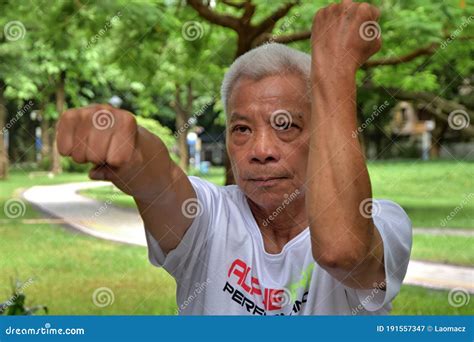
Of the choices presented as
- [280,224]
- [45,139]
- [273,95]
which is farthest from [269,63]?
[45,139]

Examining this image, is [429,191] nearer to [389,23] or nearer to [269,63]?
[389,23]

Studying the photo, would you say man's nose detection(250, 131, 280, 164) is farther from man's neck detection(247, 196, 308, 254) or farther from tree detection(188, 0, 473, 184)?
tree detection(188, 0, 473, 184)

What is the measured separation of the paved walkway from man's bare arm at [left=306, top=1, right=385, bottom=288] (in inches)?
195

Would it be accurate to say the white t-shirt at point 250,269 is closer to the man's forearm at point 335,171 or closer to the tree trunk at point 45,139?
the man's forearm at point 335,171

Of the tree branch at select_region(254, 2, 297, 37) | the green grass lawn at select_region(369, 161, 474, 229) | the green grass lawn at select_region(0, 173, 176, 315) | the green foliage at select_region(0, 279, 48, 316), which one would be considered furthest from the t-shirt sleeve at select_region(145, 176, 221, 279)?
the green grass lawn at select_region(369, 161, 474, 229)

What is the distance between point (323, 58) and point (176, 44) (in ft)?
16.8

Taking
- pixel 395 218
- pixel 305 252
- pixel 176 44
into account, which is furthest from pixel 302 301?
pixel 176 44

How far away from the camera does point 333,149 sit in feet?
2.99

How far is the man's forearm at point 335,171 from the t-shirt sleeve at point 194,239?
0.34 m

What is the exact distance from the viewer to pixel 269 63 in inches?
52.6

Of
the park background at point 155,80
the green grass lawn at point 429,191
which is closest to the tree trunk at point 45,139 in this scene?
the park background at point 155,80

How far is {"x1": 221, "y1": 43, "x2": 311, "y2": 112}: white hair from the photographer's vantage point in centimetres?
133

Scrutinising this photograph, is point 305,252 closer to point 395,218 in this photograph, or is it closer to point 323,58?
point 395,218

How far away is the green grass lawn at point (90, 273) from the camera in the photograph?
4.72m
